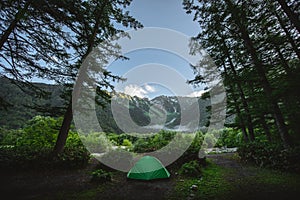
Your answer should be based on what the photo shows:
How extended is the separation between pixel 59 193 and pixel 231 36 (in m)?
9.50

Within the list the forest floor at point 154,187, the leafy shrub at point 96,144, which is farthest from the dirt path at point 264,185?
the leafy shrub at point 96,144

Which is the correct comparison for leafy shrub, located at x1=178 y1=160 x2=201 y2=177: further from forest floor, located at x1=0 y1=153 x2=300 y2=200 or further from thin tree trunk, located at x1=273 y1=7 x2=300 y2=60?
thin tree trunk, located at x1=273 y1=7 x2=300 y2=60

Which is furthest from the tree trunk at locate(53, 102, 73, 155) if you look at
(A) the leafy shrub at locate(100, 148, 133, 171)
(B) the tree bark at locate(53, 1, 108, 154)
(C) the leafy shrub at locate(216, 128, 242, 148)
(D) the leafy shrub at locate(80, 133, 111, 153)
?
(C) the leafy shrub at locate(216, 128, 242, 148)

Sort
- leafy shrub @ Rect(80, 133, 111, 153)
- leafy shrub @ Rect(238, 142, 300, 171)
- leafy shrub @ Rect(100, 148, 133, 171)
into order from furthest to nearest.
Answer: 1. leafy shrub @ Rect(80, 133, 111, 153)
2. leafy shrub @ Rect(100, 148, 133, 171)
3. leafy shrub @ Rect(238, 142, 300, 171)

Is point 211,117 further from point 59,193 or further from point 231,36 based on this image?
point 59,193

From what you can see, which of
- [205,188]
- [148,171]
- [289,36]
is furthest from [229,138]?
[148,171]

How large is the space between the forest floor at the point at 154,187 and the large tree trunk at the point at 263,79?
6.04 feet

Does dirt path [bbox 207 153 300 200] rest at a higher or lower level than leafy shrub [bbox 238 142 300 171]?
lower

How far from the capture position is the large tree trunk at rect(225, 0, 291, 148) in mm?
5629

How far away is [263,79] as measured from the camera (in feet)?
19.8

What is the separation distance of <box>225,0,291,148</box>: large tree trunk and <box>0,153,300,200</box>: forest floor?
184 centimetres

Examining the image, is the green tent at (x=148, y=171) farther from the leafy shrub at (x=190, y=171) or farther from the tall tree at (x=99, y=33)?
the tall tree at (x=99, y=33)

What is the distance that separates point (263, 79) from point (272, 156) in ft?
11.0

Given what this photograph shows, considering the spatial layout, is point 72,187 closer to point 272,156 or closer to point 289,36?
point 272,156
